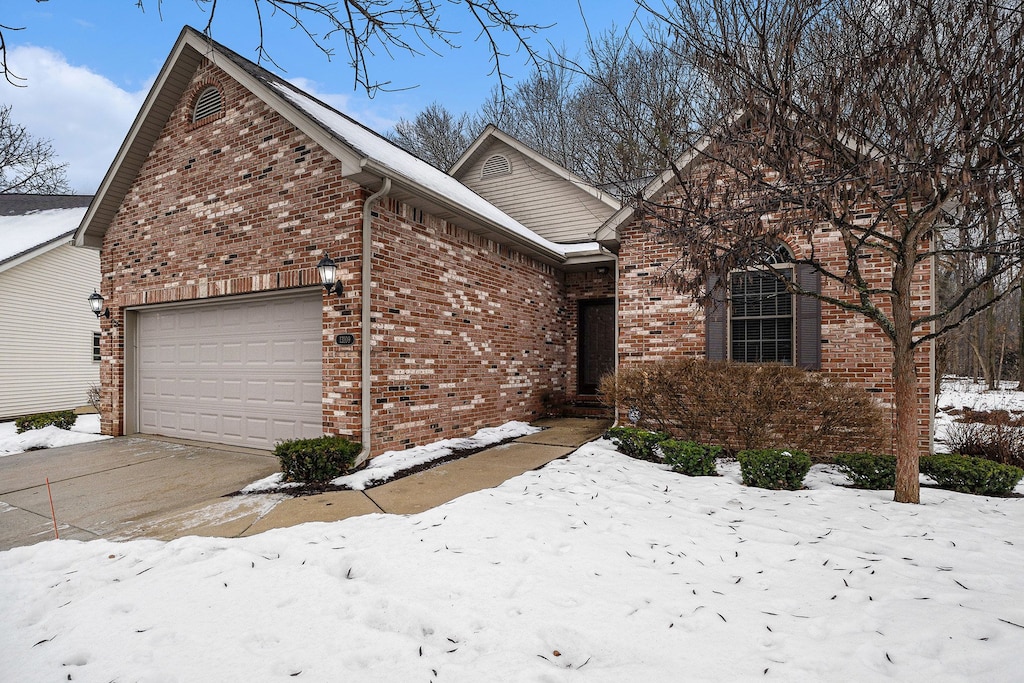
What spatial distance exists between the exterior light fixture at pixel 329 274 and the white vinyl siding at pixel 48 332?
38.0 feet

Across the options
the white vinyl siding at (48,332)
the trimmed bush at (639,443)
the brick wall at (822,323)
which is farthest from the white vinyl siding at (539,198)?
the white vinyl siding at (48,332)

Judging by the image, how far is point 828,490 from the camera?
519 centimetres

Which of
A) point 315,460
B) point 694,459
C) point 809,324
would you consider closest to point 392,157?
point 315,460

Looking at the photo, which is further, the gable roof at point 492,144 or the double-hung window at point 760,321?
the gable roof at point 492,144

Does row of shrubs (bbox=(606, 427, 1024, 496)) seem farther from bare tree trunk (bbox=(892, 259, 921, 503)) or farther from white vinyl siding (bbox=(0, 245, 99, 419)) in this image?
white vinyl siding (bbox=(0, 245, 99, 419))

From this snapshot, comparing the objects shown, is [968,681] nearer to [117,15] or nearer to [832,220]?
[832,220]

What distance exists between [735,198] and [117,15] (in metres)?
4.66

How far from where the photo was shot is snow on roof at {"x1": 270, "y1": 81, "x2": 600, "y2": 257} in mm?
6583

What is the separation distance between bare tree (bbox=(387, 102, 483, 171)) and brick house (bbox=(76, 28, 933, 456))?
14055 mm

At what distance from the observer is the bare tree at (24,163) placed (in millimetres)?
16781

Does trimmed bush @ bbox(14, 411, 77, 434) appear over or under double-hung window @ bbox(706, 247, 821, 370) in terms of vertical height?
under

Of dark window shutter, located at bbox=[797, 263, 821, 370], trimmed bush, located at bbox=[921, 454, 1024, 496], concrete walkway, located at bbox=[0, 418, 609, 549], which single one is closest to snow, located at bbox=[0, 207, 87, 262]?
concrete walkway, located at bbox=[0, 418, 609, 549]

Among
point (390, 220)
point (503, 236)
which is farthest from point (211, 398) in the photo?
point (503, 236)

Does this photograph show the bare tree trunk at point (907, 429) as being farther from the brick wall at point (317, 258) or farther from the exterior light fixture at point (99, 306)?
the exterior light fixture at point (99, 306)
